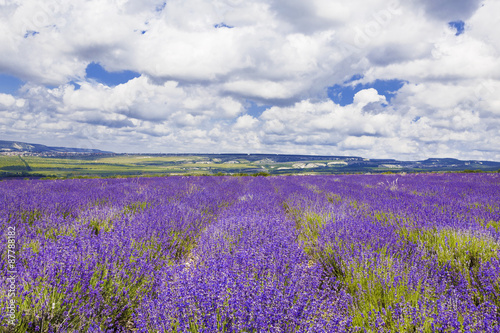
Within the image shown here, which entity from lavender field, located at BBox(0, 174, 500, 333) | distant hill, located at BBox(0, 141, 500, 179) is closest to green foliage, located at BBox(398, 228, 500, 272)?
lavender field, located at BBox(0, 174, 500, 333)

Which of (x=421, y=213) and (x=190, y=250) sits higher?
(x=421, y=213)

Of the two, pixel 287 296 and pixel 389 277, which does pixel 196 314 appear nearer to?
pixel 287 296

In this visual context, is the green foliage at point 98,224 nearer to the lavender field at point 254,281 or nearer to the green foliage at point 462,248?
the lavender field at point 254,281

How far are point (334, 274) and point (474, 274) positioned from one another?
113cm

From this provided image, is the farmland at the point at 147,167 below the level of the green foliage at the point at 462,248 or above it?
below

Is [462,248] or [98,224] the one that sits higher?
[462,248]

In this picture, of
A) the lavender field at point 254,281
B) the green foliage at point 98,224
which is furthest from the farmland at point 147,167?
the lavender field at point 254,281

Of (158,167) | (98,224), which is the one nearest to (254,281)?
(98,224)

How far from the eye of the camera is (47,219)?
335 centimetres

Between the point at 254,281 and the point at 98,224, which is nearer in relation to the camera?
the point at 254,281

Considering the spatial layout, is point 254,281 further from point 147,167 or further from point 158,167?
point 158,167

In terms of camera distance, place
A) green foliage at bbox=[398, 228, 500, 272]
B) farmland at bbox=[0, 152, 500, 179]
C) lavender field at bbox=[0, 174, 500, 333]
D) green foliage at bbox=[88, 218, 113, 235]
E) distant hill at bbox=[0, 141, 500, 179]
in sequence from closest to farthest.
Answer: lavender field at bbox=[0, 174, 500, 333]
green foliage at bbox=[398, 228, 500, 272]
green foliage at bbox=[88, 218, 113, 235]
farmland at bbox=[0, 152, 500, 179]
distant hill at bbox=[0, 141, 500, 179]

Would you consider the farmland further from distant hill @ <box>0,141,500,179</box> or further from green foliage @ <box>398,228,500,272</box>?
green foliage @ <box>398,228,500,272</box>

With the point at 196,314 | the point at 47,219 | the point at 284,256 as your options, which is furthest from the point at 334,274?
the point at 47,219
